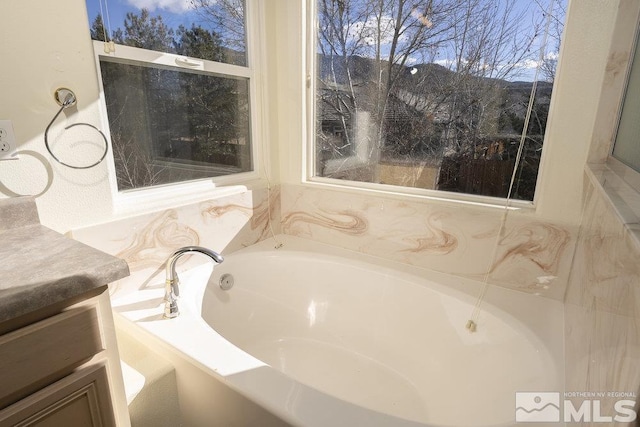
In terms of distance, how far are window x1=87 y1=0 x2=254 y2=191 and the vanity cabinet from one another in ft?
2.89

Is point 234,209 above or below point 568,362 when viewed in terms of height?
above

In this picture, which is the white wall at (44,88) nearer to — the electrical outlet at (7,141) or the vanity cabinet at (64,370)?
the electrical outlet at (7,141)

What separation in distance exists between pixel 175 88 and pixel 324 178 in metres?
0.90

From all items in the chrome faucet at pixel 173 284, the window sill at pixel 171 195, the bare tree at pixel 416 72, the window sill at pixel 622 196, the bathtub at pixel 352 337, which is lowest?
the bathtub at pixel 352 337

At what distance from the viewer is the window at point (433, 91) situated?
1387 millimetres

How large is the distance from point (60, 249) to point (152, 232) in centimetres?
66

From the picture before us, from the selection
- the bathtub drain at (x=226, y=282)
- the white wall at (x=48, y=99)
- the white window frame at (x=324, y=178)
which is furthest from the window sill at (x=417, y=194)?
the white wall at (x=48, y=99)

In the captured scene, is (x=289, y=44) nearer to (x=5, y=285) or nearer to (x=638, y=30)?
(x=638, y=30)

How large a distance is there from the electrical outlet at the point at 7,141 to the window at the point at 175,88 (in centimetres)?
37

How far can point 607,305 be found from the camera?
639mm

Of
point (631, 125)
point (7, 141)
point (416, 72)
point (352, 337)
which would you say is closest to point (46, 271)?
point (7, 141)

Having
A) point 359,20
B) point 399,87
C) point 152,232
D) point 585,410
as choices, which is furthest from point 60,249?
point 359,20

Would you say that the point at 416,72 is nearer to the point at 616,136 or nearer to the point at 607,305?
the point at 616,136

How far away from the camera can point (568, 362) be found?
993 millimetres
